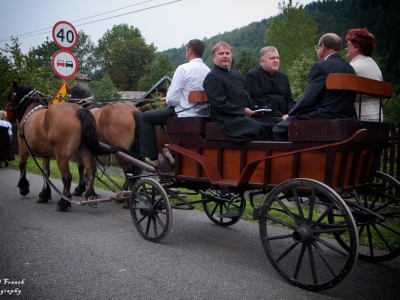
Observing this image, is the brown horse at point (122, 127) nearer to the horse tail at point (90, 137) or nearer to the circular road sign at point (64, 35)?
the horse tail at point (90, 137)

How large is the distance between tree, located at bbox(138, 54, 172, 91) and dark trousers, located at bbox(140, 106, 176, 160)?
45.4 meters

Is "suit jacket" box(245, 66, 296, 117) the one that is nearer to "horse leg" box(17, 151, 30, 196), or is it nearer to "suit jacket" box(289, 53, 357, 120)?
"suit jacket" box(289, 53, 357, 120)

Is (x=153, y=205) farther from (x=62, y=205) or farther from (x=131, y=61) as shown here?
(x=131, y=61)

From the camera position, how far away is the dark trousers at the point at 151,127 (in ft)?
→ 16.4

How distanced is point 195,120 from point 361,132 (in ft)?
6.22

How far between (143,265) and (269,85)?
263cm

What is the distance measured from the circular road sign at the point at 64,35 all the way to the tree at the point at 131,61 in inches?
1882

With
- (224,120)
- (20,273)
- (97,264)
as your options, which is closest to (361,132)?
(224,120)

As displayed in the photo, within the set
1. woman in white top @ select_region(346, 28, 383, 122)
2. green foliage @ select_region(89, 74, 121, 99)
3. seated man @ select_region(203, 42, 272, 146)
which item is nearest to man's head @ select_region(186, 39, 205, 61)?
seated man @ select_region(203, 42, 272, 146)

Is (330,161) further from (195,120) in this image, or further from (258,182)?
(195,120)

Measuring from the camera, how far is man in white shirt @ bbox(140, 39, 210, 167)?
4.85m

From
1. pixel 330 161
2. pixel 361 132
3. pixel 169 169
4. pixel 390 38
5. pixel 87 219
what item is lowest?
pixel 87 219

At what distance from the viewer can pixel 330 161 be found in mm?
3299

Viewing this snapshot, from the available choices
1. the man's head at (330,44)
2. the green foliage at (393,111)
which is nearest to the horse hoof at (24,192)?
the man's head at (330,44)
